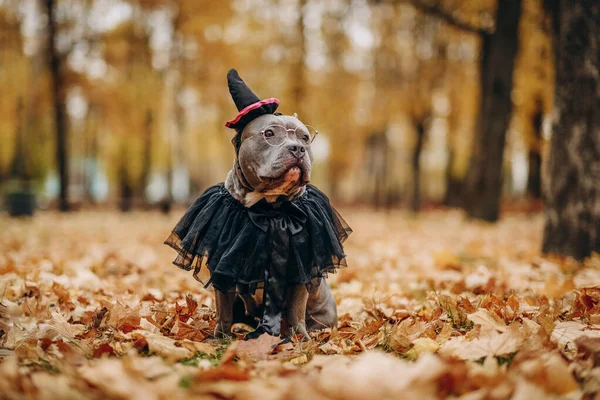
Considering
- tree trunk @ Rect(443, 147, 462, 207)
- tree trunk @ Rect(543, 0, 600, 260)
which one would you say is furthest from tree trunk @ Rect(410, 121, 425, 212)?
tree trunk @ Rect(543, 0, 600, 260)

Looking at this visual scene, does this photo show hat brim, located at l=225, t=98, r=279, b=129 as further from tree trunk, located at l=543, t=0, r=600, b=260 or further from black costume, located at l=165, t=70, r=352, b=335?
tree trunk, located at l=543, t=0, r=600, b=260

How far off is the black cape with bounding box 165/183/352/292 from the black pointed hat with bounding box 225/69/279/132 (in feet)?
1.39

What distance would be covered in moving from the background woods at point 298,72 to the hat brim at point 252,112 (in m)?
7.17

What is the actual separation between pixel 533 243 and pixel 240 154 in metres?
5.85

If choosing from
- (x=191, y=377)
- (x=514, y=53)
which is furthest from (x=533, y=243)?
(x=191, y=377)

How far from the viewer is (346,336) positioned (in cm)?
284

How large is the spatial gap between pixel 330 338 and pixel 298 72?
14.6 metres

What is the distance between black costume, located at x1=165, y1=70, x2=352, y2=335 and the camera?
2.62 meters

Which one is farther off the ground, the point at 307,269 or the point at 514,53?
the point at 514,53

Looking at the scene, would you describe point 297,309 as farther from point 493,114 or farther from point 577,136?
point 493,114

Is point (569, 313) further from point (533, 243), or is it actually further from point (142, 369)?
point (533, 243)

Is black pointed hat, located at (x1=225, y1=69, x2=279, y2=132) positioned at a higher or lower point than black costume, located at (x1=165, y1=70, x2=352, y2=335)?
higher

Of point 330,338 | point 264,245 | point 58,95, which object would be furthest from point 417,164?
point 264,245

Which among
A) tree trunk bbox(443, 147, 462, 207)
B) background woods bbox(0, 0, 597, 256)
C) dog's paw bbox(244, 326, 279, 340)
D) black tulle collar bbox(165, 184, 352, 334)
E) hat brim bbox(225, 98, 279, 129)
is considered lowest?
tree trunk bbox(443, 147, 462, 207)
